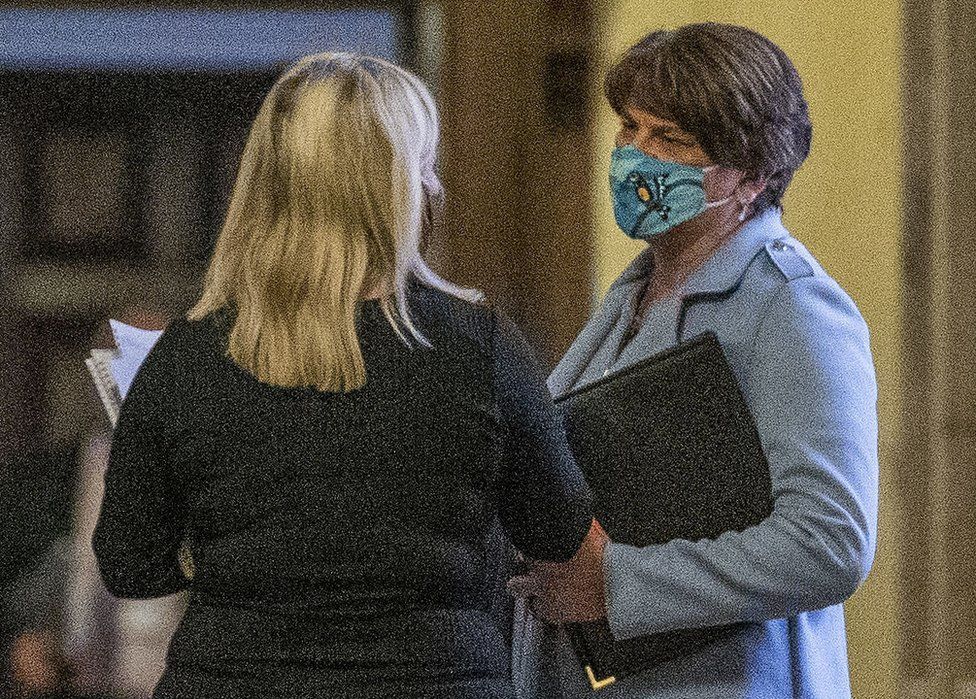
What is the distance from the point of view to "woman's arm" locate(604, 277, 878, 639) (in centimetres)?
198

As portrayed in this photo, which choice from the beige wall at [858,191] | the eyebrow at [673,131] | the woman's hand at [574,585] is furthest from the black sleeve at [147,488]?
the beige wall at [858,191]

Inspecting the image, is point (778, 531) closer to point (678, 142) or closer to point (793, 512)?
point (793, 512)

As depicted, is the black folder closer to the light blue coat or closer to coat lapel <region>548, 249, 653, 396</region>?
the light blue coat

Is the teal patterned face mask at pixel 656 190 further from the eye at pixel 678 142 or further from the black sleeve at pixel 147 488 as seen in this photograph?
the black sleeve at pixel 147 488

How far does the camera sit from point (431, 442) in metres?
1.80

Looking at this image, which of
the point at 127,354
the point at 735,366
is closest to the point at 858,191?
the point at 735,366

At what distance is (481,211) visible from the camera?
3783 millimetres

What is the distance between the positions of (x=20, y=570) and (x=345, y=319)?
247cm

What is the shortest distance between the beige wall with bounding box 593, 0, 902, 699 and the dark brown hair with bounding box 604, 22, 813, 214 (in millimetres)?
1084

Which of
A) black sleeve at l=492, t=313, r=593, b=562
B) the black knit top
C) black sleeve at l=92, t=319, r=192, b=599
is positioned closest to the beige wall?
black sleeve at l=492, t=313, r=593, b=562

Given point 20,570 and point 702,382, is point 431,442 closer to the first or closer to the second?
point 702,382

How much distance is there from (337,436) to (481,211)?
6.71 feet

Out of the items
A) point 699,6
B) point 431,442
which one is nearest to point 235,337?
point 431,442

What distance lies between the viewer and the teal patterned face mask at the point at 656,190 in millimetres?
2264
